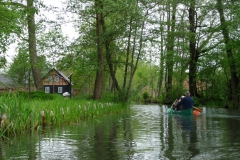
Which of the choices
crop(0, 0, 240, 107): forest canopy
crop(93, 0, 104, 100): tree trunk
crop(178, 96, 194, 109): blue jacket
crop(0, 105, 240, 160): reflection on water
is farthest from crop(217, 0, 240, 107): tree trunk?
crop(0, 105, 240, 160): reflection on water

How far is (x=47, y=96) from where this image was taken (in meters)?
23.0

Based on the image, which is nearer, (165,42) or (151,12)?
(151,12)

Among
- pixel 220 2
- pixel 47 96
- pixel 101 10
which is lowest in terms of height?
pixel 47 96

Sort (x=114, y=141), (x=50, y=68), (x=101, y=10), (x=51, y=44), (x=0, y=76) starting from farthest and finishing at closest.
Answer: (x=0, y=76)
(x=50, y=68)
(x=51, y=44)
(x=101, y=10)
(x=114, y=141)

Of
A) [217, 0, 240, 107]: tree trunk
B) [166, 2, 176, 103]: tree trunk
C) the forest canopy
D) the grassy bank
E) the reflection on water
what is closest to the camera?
the reflection on water

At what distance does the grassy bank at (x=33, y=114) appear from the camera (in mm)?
10565

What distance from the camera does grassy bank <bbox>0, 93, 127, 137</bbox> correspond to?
10565 millimetres

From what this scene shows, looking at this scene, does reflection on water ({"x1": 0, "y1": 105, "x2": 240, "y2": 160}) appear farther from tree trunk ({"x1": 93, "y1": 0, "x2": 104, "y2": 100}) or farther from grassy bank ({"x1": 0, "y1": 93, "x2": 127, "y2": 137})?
tree trunk ({"x1": 93, "y1": 0, "x2": 104, "y2": 100})

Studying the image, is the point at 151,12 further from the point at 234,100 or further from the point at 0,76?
the point at 0,76

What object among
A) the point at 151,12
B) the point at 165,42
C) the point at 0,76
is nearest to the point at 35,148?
the point at 151,12

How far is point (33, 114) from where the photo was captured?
11789 mm

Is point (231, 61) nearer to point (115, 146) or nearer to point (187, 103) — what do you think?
point (187, 103)

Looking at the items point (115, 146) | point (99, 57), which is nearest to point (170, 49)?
point (99, 57)

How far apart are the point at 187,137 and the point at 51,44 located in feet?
51.6
